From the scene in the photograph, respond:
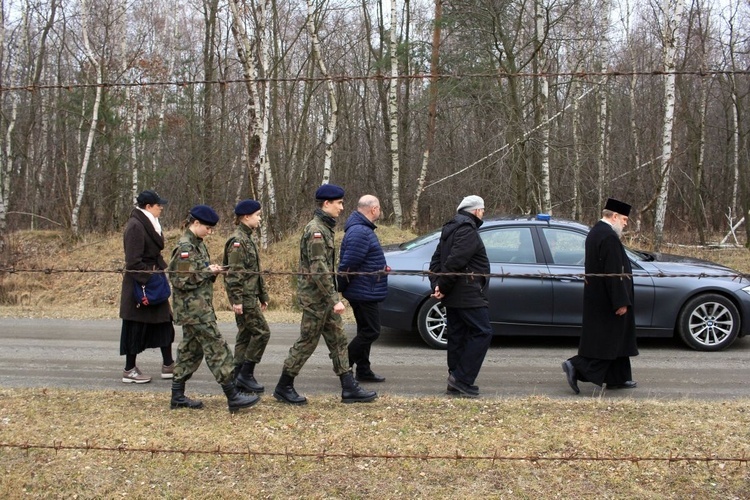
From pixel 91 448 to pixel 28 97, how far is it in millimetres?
22656

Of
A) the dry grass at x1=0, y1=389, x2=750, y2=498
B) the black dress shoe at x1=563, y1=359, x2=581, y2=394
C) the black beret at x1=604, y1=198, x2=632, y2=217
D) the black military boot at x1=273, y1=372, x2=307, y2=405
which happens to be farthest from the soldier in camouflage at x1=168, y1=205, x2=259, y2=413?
the black beret at x1=604, y1=198, x2=632, y2=217

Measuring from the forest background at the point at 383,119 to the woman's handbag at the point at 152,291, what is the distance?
8.69 meters

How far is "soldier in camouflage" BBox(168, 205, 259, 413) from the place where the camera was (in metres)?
5.62

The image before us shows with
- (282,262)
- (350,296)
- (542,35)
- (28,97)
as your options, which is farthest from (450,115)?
(350,296)

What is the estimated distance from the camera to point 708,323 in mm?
8430

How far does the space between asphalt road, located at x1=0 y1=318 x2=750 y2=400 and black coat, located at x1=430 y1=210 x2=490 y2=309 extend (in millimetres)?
958

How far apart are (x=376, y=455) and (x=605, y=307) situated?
114 inches

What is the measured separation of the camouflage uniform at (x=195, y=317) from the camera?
5.62 metres

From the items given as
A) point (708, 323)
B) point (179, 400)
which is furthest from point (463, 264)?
point (708, 323)

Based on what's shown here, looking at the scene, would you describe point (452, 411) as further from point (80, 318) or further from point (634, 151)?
point (634, 151)

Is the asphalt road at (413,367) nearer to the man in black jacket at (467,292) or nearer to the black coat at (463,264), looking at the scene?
the man in black jacket at (467,292)

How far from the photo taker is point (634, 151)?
81.3 feet

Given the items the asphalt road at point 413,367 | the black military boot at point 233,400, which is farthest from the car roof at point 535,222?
the black military boot at point 233,400

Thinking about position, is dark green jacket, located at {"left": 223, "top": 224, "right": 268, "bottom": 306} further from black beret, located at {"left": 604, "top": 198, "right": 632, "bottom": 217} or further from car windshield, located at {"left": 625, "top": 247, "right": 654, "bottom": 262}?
car windshield, located at {"left": 625, "top": 247, "right": 654, "bottom": 262}
